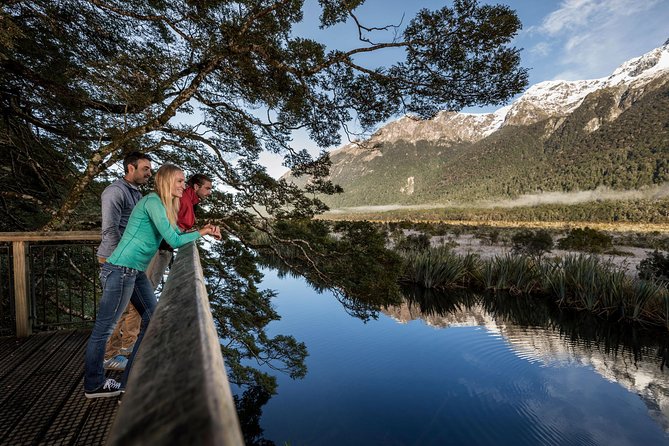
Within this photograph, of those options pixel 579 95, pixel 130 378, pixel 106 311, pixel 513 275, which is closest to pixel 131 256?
pixel 106 311

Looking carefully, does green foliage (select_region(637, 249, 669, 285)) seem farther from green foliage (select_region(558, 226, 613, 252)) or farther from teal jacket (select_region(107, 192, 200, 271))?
teal jacket (select_region(107, 192, 200, 271))

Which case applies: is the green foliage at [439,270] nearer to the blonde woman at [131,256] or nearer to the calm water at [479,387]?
the calm water at [479,387]

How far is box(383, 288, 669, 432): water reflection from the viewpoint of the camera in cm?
643

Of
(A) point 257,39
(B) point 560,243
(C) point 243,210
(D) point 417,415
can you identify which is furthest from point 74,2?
(B) point 560,243

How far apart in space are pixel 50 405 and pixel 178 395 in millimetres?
3026

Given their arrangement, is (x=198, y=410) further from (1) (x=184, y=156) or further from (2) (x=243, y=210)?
(1) (x=184, y=156)

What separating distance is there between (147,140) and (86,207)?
228cm

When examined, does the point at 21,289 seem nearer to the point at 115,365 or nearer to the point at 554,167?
the point at 115,365

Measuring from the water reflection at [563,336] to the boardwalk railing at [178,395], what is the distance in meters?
5.65

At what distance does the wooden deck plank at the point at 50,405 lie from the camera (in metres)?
2.02

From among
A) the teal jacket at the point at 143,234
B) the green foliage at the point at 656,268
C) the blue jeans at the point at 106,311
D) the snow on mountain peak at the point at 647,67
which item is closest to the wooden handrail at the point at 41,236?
the blue jeans at the point at 106,311

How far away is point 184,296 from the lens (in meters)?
0.73

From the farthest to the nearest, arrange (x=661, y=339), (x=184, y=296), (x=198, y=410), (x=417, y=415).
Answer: (x=661, y=339) → (x=417, y=415) → (x=184, y=296) → (x=198, y=410)

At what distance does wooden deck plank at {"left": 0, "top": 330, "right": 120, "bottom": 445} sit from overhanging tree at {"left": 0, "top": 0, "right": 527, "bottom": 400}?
1921 mm
